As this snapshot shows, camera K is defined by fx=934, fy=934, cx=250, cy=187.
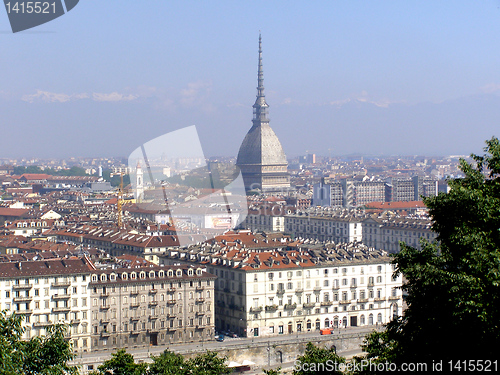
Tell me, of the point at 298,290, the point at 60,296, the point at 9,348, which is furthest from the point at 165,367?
the point at 298,290

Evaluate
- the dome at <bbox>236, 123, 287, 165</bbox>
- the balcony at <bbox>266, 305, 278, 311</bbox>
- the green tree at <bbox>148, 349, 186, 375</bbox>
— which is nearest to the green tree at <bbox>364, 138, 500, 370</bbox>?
the green tree at <bbox>148, 349, 186, 375</bbox>

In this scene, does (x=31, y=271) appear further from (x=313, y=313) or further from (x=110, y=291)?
(x=313, y=313)

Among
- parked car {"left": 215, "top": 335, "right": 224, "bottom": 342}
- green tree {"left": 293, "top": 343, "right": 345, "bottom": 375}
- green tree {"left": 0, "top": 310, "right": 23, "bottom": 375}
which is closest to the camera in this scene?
green tree {"left": 0, "top": 310, "right": 23, "bottom": 375}

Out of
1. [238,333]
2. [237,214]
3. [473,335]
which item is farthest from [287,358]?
[237,214]

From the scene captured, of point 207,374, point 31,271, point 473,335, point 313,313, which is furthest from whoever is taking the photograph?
point 313,313

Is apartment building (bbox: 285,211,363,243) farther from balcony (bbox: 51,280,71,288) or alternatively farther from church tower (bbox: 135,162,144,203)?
balcony (bbox: 51,280,71,288)

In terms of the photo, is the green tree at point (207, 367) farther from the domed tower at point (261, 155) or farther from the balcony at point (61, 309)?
the domed tower at point (261, 155)

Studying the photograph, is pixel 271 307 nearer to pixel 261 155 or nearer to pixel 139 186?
pixel 139 186
